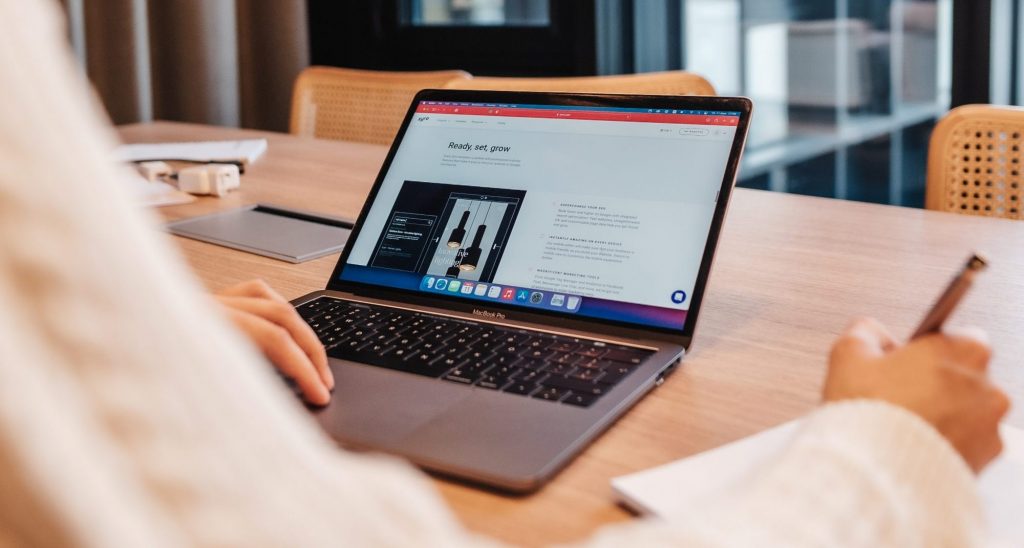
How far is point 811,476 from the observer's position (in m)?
0.47

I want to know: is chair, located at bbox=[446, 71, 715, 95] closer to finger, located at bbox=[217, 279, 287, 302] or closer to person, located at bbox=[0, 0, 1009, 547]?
finger, located at bbox=[217, 279, 287, 302]

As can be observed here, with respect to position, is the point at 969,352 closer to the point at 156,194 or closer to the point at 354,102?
the point at 156,194

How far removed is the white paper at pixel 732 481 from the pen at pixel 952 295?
0.10m

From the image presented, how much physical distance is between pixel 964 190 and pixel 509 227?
2.67 ft

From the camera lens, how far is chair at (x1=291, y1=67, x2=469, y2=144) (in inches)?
88.5

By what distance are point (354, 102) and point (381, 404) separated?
169cm

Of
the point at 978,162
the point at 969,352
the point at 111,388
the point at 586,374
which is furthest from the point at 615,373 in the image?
the point at 978,162

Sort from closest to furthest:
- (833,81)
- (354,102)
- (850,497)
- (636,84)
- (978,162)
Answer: (850,497) < (978,162) < (636,84) < (354,102) < (833,81)

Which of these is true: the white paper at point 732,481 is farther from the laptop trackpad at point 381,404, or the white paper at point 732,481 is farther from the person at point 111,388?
the person at point 111,388

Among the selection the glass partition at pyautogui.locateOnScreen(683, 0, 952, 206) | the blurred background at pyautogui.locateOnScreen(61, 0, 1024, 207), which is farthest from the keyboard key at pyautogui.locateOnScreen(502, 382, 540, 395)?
the glass partition at pyautogui.locateOnScreen(683, 0, 952, 206)

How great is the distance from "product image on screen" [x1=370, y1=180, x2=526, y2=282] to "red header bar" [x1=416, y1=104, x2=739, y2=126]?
9cm

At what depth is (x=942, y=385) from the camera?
54 cm

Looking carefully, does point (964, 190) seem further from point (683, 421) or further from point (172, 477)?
point (172, 477)

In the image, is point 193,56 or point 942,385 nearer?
point 942,385
